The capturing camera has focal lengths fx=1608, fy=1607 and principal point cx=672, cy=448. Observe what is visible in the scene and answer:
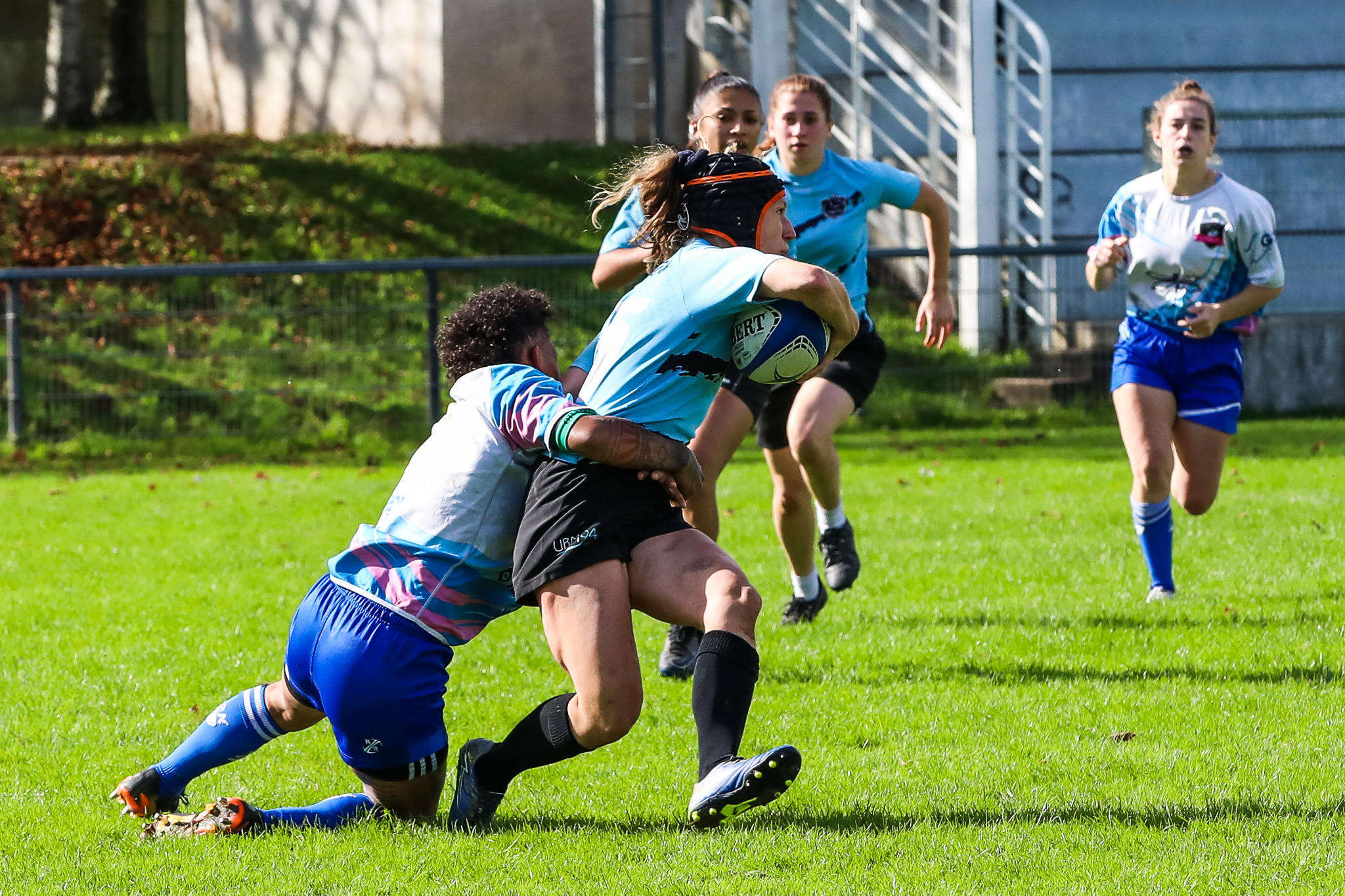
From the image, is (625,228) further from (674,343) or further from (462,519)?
(462,519)

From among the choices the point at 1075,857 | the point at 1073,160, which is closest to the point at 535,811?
the point at 1075,857

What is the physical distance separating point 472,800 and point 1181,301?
412 cm

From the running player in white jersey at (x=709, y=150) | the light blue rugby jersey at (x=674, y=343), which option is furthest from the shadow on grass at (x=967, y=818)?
the running player in white jersey at (x=709, y=150)

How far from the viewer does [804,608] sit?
6.71 metres

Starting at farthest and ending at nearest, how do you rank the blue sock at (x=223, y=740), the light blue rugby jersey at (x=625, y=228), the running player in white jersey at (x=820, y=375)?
1. the running player in white jersey at (x=820, y=375)
2. the light blue rugby jersey at (x=625, y=228)
3. the blue sock at (x=223, y=740)

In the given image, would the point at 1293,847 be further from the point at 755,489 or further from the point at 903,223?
the point at 903,223

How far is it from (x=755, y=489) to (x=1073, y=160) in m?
8.29

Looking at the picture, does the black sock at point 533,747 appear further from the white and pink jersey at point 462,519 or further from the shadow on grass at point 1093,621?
the shadow on grass at point 1093,621

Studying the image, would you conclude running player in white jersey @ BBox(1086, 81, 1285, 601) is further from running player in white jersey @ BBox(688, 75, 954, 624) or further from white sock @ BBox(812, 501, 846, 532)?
white sock @ BBox(812, 501, 846, 532)

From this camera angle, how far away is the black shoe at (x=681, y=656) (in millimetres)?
5867

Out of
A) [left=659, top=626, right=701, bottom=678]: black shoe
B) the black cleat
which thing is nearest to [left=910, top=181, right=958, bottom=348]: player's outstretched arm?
[left=659, top=626, right=701, bottom=678]: black shoe

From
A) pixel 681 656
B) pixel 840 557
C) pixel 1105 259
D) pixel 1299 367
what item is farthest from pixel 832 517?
pixel 1299 367

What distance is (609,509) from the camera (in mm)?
4000

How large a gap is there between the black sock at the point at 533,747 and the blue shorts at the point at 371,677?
0.16m
